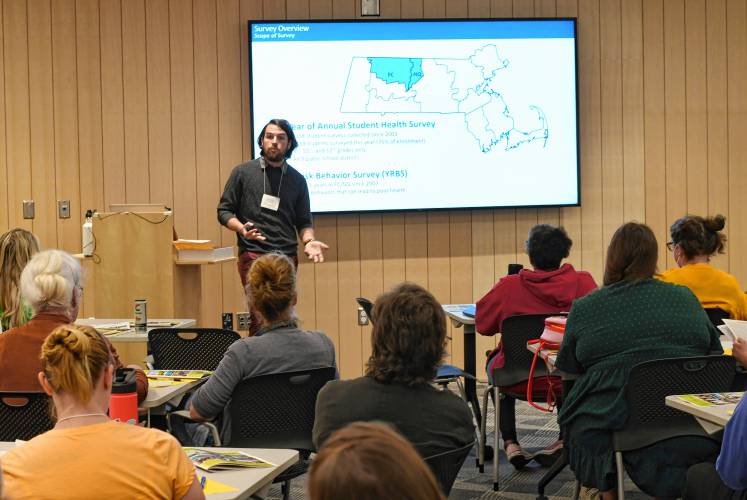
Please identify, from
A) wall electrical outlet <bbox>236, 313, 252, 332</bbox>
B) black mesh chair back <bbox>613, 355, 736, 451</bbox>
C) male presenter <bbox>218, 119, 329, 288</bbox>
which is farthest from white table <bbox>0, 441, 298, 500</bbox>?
wall electrical outlet <bbox>236, 313, 252, 332</bbox>

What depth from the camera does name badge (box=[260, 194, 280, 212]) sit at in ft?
21.1

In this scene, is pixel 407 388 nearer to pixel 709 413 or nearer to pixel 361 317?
pixel 709 413

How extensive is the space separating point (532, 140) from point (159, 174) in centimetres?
291

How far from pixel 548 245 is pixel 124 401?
8.68ft

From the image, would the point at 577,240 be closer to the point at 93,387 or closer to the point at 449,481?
the point at 449,481

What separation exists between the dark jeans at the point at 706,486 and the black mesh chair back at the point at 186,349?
2.09 metres

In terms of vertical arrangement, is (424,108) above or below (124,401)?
above

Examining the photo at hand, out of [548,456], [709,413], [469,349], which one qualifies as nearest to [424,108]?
[469,349]

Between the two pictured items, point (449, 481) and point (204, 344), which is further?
point (204, 344)

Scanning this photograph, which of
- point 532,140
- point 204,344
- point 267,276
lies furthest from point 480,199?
point 267,276

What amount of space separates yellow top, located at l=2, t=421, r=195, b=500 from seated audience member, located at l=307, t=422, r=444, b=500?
3.70ft

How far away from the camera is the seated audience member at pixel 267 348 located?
3457 millimetres

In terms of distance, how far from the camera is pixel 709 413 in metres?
2.97

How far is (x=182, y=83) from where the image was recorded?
7348mm
